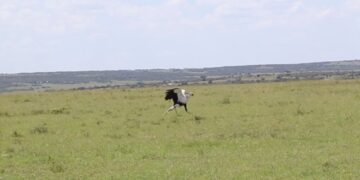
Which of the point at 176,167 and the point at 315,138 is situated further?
the point at 315,138

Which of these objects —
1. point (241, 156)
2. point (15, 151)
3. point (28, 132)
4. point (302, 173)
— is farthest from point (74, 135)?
point (302, 173)

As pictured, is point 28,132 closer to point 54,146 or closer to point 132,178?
point 54,146

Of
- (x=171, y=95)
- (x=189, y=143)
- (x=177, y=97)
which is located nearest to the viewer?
(x=189, y=143)

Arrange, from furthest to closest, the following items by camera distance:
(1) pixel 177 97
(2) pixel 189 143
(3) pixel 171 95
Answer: (3) pixel 171 95, (1) pixel 177 97, (2) pixel 189 143

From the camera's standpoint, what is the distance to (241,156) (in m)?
14.0

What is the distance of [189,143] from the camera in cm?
1616

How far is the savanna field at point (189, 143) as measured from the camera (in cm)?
1234

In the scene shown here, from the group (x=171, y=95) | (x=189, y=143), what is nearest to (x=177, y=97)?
(x=171, y=95)

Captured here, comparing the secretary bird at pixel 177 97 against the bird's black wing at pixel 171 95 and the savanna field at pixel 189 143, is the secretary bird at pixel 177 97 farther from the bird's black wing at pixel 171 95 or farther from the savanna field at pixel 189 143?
the savanna field at pixel 189 143

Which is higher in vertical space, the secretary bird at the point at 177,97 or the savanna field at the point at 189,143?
the secretary bird at the point at 177,97

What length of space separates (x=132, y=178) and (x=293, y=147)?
489cm

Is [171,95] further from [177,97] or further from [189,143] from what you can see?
[189,143]

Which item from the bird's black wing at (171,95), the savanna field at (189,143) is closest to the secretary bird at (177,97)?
the bird's black wing at (171,95)

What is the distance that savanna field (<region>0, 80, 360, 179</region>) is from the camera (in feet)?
40.5
